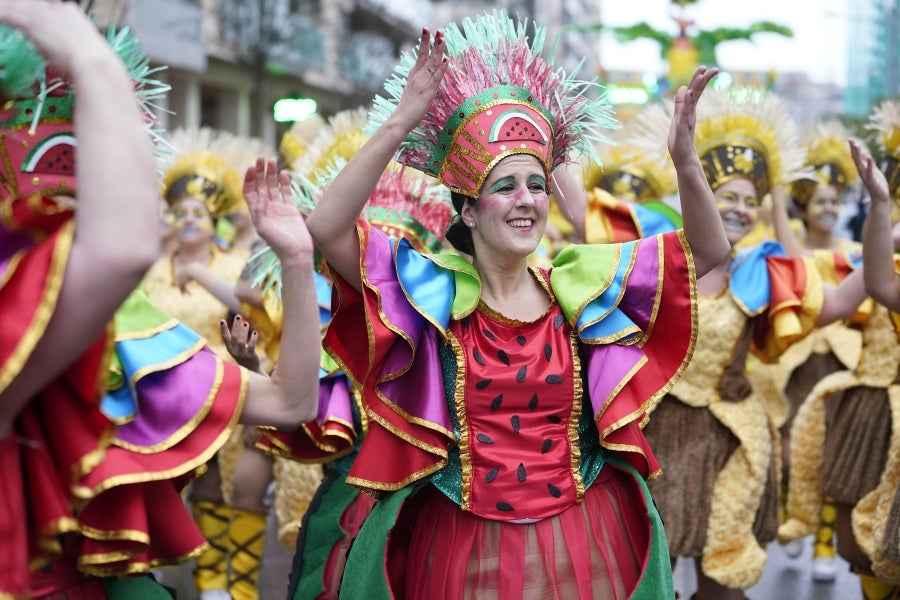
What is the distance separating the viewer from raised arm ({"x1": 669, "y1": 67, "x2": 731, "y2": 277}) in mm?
2869

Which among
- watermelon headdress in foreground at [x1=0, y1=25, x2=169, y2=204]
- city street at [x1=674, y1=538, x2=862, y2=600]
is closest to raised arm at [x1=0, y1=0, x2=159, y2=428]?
watermelon headdress in foreground at [x1=0, y1=25, x2=169, y2=204]

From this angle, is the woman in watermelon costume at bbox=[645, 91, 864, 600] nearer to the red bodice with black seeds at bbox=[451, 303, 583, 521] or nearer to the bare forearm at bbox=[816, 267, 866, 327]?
the bare forearm at bbox=[816, 267, 866, 327]

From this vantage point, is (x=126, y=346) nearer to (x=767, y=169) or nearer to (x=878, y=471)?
(x=767, y=169)

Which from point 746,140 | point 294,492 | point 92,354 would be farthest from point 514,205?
point 294,492

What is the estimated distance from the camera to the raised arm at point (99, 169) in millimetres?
1735

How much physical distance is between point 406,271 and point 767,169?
264cm

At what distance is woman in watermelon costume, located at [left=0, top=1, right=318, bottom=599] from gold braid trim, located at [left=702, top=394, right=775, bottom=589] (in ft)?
8.75

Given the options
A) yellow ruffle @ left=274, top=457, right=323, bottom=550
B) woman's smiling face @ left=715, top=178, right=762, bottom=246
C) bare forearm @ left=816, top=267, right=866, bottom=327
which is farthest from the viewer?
yellow ruffle @ left=274, top=457, right=323, bottom=550

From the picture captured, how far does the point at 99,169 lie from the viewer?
1727 mm

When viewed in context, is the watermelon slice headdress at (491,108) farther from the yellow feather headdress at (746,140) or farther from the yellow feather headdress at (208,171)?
the yellow feather headdress at (208,171)

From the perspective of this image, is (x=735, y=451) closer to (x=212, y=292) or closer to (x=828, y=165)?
(x=212, y=292)

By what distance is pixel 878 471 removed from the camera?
5105mm

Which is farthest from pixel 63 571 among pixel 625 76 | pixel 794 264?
pixel 625 76

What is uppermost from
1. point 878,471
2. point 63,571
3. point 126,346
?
point 126,346
